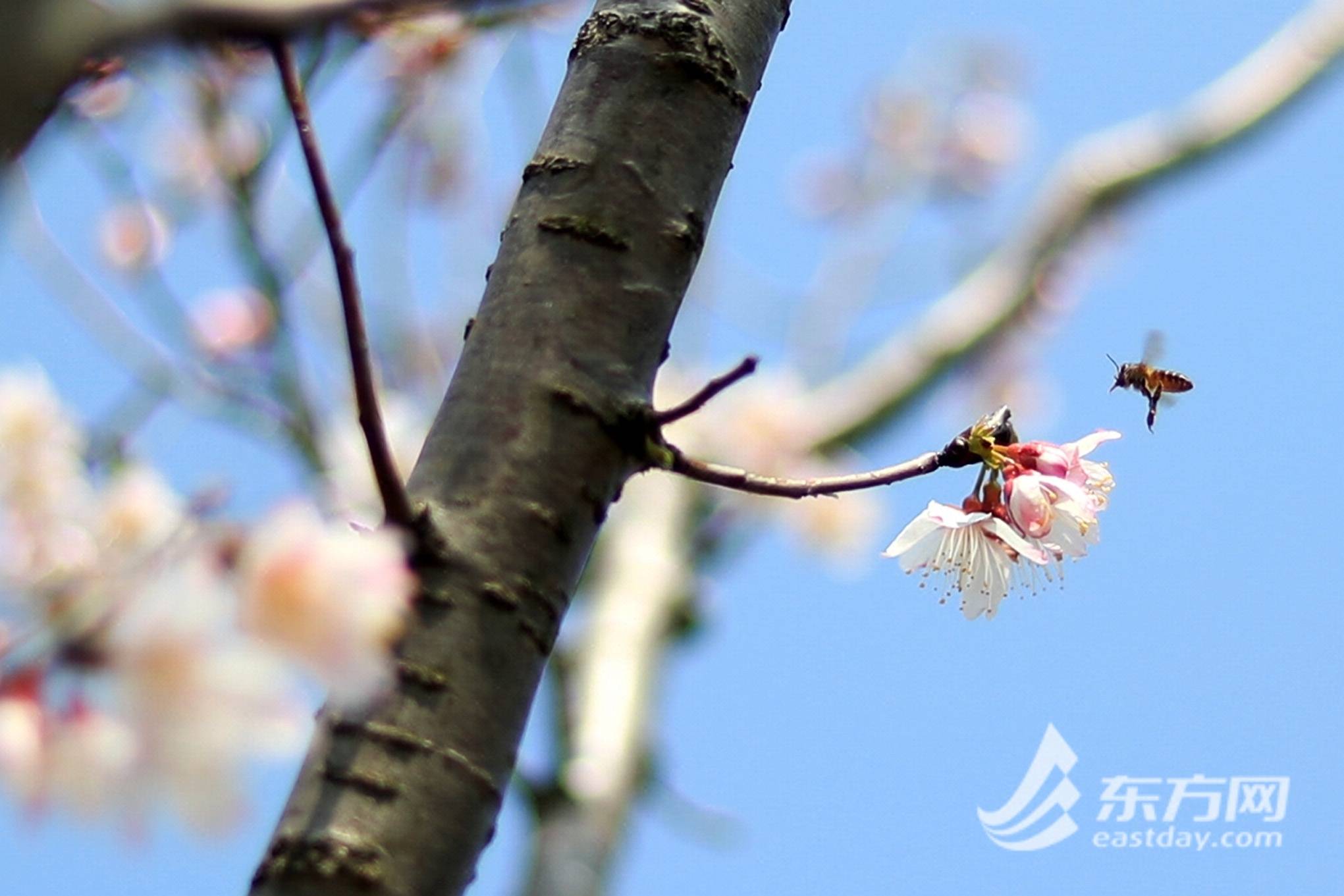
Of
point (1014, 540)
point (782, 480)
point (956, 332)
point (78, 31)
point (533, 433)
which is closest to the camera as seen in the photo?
point (78, 31)

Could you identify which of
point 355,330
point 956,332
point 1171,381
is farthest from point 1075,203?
point 355,330

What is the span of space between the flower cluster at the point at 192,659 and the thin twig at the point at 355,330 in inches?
1.1

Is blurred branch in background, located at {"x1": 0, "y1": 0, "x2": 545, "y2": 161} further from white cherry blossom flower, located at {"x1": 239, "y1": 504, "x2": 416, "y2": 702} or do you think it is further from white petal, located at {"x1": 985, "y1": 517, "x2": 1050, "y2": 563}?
white petal, located at {"x1": 985, "y1": 517, "x2": 1050, "y2": 563}

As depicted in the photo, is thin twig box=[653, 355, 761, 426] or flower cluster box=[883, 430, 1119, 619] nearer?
thin twig box=[653, 355, 761, 426]

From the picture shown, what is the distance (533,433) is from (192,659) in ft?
0.63

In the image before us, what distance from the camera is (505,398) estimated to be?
0.61 m

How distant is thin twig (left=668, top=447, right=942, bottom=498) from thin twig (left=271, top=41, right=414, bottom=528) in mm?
168

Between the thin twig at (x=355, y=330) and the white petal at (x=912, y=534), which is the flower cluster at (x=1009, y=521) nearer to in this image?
the white petal at (x=912, y=534)

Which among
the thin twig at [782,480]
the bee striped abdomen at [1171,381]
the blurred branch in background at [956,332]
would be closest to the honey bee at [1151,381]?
the bee striped abdomen at [1171,381]

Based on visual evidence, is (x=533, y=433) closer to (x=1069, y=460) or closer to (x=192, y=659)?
(x=192, y=659)

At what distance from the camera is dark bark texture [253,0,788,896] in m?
0.52

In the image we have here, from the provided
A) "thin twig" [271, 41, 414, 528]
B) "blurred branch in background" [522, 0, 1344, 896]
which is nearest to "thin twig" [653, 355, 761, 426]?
"thin twig" [271, 41, 414, 528]

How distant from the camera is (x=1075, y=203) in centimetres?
340

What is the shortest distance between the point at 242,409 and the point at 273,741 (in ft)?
5.56
